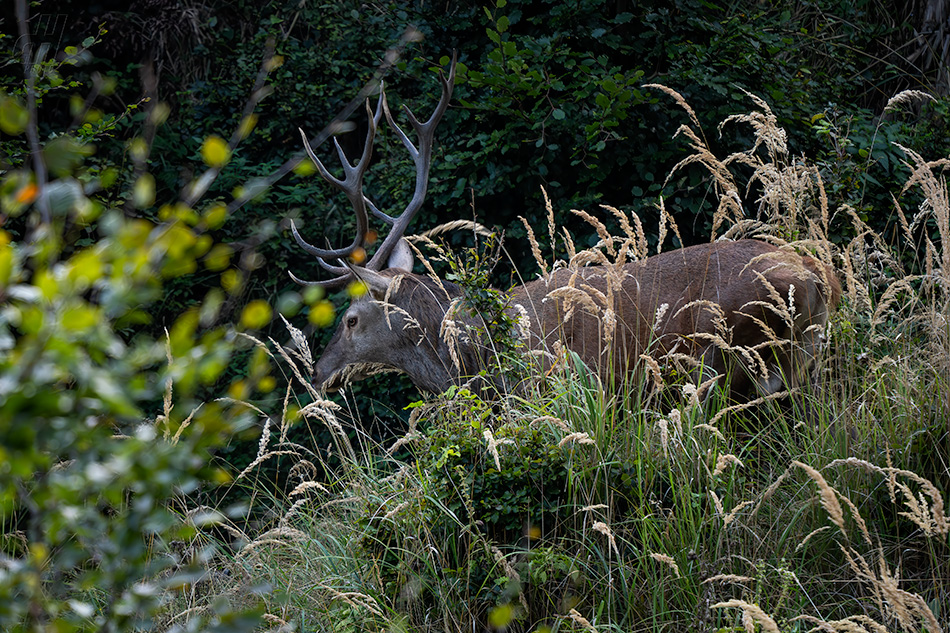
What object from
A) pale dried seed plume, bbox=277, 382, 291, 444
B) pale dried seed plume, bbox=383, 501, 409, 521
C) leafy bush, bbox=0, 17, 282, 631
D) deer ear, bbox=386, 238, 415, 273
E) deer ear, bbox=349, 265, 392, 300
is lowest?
deer ear, bbox=386, 238, 415, 273

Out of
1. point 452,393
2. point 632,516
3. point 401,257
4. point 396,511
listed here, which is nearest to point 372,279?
point 401,257

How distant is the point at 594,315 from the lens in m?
4.25

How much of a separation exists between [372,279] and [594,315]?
1714 millimetres

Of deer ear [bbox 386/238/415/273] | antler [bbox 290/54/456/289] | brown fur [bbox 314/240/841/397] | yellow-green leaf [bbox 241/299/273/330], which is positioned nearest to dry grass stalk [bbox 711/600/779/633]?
yellow-green leaf [bbox 241/299/273/330]

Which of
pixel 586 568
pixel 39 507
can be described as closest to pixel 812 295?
pixel 586 568

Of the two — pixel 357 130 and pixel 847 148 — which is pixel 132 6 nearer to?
pixel 357 130

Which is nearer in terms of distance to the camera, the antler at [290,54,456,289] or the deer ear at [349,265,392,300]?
the deer ear at [349,265,392,300]

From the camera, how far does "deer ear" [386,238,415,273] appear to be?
6043 mm

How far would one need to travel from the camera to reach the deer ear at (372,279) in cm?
546

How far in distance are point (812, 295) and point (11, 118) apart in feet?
13.7

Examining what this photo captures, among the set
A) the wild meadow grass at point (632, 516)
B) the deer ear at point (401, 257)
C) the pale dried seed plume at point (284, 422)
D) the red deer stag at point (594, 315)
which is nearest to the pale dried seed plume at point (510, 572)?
the wild meadow grass at point (632, 516)

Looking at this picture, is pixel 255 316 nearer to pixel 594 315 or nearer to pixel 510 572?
pixel 510 572

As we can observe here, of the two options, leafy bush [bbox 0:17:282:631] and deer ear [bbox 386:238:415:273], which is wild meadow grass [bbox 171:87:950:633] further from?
deer ear [bbox 386:238:415:273]

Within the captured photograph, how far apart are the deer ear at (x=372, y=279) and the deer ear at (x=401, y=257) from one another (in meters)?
0.49
